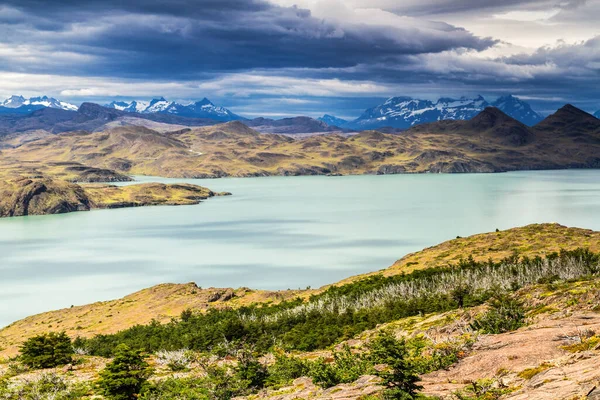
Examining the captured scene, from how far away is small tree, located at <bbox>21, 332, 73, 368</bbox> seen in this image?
5647 cm

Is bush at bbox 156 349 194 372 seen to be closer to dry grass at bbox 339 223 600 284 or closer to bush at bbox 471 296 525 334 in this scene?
bush at bbox 471 296 525 334

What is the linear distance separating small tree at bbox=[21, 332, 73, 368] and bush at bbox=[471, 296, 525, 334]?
1646 inches

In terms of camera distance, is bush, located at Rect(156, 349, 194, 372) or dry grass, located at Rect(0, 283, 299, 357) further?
dry grass, located at Rect(0, 283, 299, 357)

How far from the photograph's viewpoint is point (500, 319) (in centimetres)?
3978

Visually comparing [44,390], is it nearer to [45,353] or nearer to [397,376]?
[45,353]

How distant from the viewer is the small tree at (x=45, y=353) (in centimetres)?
5647

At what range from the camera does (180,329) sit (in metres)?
80.1

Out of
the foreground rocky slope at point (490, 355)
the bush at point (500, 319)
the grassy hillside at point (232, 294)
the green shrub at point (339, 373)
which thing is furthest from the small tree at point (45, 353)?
the bush at point (500, 319)

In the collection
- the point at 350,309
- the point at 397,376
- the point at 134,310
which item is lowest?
the point at 134,310

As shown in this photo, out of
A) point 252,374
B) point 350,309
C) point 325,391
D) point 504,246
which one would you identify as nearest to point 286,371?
point 252,374

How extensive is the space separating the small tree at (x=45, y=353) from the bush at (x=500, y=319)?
4182 centimetres

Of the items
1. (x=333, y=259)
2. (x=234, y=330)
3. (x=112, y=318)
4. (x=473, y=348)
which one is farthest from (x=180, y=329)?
(x=333, y=259)

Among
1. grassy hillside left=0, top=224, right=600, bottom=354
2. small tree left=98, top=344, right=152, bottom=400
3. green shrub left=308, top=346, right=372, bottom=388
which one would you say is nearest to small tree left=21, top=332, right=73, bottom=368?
small tree left=98, top=344, right=152, bottom=400

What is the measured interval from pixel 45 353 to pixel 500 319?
4478 cm
